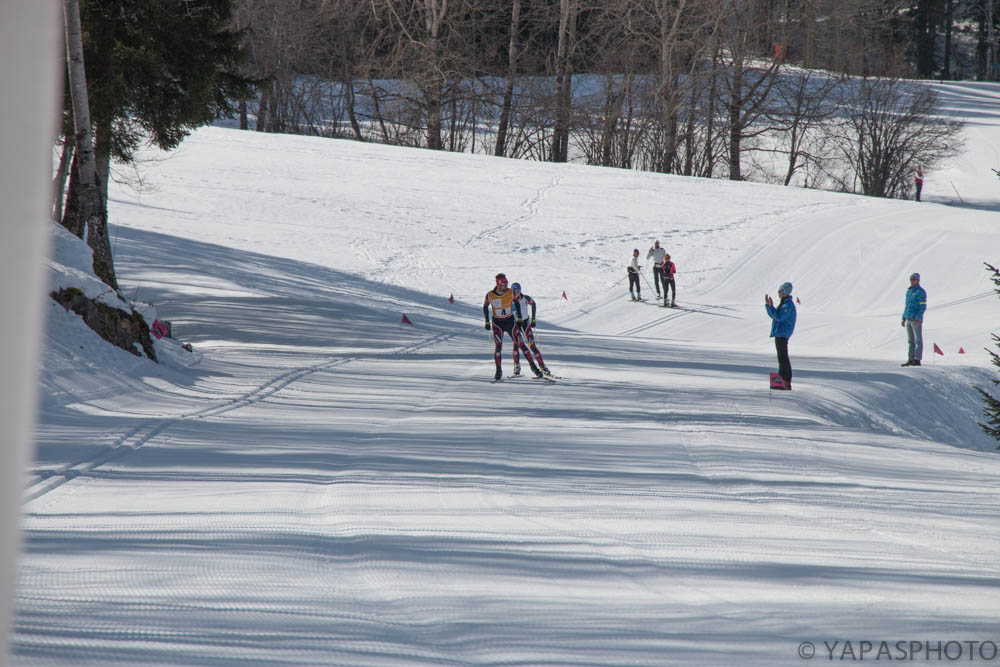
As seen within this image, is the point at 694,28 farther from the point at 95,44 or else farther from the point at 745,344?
the point at 95,44

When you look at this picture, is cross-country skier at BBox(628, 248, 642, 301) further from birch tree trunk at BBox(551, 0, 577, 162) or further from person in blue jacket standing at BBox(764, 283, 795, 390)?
birch tree trunk at BBox(551, 0, 577, 162)

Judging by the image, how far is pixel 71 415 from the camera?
998 centimetres

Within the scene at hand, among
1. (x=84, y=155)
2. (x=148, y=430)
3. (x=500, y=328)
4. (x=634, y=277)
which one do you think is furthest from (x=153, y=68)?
(x=634, y=277)

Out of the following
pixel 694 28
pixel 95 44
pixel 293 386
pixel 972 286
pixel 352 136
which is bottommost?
pixel 293 386

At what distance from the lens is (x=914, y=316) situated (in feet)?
58.9

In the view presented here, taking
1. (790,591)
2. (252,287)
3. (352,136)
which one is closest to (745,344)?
(252,287)

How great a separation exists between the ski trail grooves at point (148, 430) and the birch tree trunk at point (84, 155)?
12.3 feet

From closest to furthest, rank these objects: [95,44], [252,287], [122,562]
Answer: [122,562] < [95,44] < [252,287]

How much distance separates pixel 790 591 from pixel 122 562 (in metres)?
3.84

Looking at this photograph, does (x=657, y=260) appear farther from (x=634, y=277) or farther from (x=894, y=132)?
(x=894, y=132)

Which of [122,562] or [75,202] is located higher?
[75,202]

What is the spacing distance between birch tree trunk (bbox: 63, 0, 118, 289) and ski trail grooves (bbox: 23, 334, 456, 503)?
373 cm

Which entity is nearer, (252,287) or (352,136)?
(252,287)

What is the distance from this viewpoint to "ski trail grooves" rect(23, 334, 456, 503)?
23.9 ft
